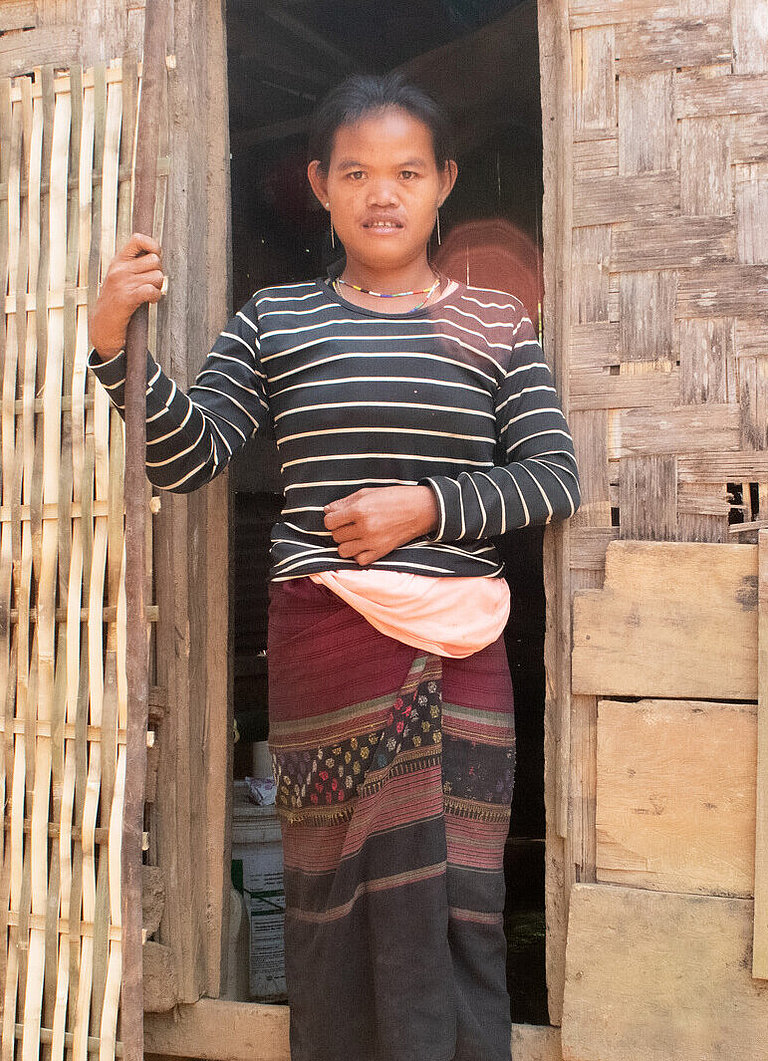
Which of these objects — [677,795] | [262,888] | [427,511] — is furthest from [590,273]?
[262,888]

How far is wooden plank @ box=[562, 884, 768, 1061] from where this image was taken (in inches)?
85.7

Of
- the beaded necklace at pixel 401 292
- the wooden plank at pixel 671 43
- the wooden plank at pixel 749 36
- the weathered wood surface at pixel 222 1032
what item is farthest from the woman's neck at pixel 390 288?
the weathered wood surface at pixel 222 1032

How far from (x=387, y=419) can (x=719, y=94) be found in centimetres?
110

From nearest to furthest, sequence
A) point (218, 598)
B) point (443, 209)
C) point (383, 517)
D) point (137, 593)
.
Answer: point (137, 593) → point (383, 517) → point (218, 598) → point (443, 209)

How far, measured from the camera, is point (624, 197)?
235 cm

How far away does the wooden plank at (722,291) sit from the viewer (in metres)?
2.27

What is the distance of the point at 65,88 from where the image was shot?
8.55 ft

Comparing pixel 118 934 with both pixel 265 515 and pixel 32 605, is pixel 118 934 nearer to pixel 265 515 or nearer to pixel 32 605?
pixel 32 605

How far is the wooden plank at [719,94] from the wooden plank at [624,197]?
0.16 m

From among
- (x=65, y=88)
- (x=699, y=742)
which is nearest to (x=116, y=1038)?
(x=699, y=742)

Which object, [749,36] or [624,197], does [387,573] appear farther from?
[749,36]

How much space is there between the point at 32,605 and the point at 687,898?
1.75m

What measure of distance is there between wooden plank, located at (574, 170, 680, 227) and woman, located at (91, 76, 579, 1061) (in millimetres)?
329

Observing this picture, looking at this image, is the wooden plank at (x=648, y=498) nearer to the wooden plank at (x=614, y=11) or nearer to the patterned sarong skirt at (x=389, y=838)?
the patterned sarong skirt at (x=389, y=838)
